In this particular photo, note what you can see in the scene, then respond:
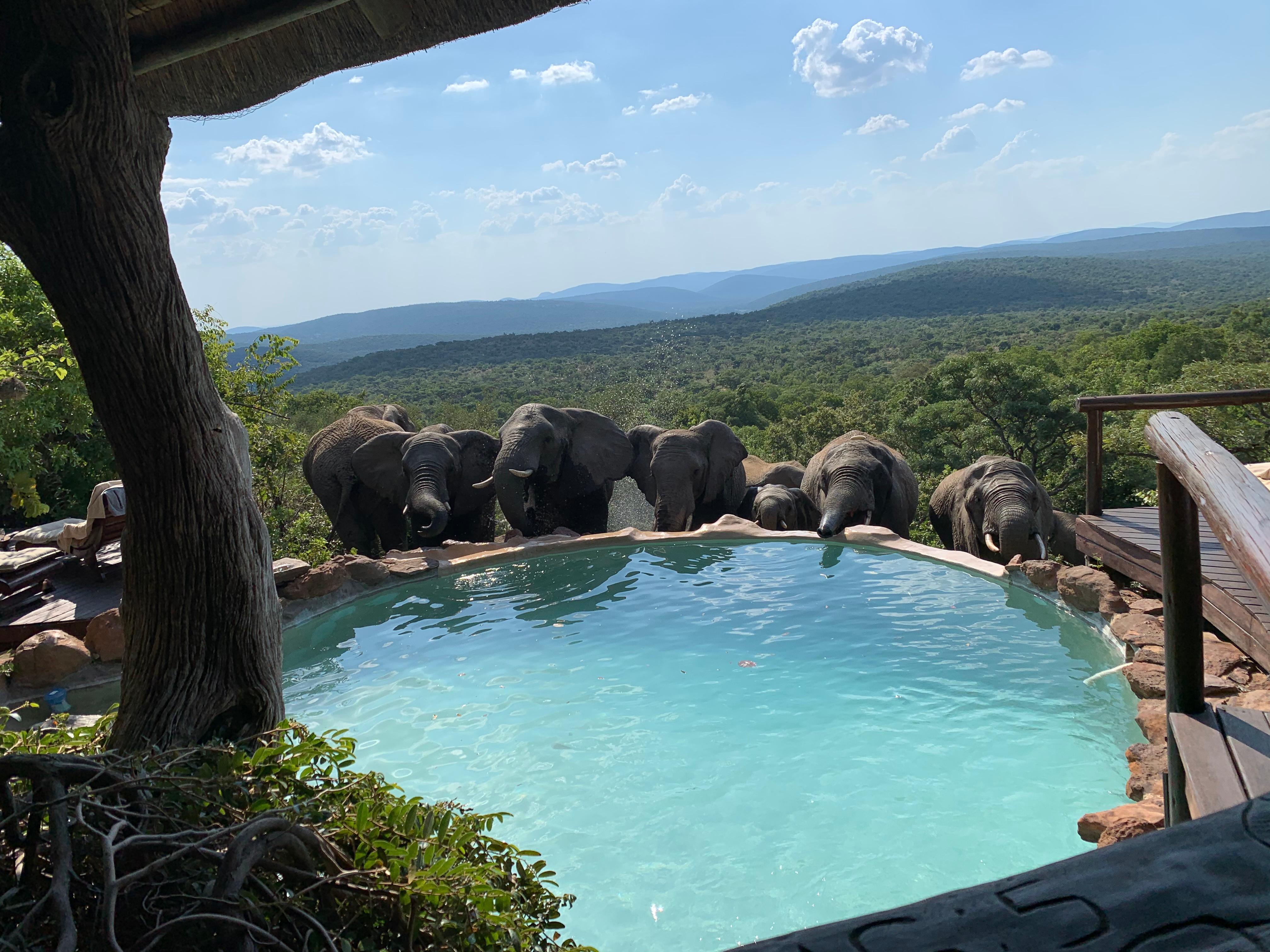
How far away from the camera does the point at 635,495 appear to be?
18312 millimetres

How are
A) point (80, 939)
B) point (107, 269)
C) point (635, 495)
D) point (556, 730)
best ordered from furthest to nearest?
point (635, 495) → point (556, 730) → point (107, 269) → point (80, 939)

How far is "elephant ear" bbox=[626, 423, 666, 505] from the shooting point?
1341 centimetres

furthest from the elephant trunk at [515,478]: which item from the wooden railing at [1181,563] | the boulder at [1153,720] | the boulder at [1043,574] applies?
the wooden railing at [1181,563]

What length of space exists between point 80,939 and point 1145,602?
658 centimetres

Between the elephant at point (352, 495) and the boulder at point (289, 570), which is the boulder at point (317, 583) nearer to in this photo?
the boulder at point (289, 570)

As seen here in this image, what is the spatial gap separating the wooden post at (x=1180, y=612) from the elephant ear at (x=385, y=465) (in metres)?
10.7

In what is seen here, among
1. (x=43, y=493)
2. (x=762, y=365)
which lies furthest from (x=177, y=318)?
(x=762, y=365)

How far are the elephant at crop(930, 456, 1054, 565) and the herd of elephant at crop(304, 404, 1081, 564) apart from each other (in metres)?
0.06

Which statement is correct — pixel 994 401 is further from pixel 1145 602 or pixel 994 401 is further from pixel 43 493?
pixel 43 493

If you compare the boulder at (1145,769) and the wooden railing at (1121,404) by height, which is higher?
the wooden railing at (1121,404)

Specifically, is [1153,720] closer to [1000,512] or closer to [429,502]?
[1000,512]

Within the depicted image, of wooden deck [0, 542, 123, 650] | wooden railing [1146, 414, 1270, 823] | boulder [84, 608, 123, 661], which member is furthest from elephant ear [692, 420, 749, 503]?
wooden railing [1146, 414, 1270, 823]

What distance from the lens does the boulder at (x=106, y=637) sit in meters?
6.77

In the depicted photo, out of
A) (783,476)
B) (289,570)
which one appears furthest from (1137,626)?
(783,476)
